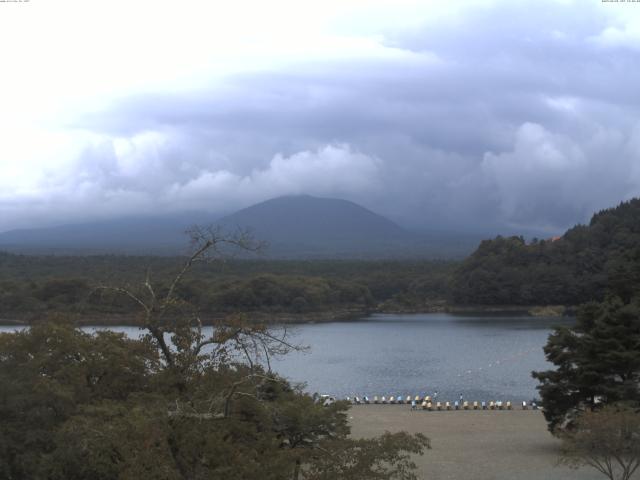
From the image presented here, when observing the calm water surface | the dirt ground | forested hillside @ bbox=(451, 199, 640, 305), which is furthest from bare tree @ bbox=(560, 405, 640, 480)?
forested hillside @ bbox=(451, 199, 640, 305)

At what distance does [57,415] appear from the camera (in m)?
12.2

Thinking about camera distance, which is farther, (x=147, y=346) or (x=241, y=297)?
(x=241, y=297)

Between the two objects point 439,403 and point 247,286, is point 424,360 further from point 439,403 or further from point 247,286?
point 247,286

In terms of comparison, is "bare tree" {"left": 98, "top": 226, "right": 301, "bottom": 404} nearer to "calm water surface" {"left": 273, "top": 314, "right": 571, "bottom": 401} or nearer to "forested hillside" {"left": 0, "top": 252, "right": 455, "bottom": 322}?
"calm water surface" {"left": 273, "top": 314, "right": 571, "bottom": 401}

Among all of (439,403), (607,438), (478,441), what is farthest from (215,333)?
(439,403)

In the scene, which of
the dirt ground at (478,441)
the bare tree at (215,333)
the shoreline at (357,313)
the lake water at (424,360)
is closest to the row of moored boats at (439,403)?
the dirt ground at (478,441)

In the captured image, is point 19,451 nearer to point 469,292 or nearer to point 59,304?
point 59,304

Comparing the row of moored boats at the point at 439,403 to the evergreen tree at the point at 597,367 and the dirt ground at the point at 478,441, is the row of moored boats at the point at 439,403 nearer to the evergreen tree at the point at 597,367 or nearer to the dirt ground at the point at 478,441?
the dirt ground at the point at 478,441

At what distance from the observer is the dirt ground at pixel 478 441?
16.7 meters

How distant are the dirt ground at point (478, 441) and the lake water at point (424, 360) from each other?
3328 millimetres

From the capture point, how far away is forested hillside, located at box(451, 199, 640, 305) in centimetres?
8000

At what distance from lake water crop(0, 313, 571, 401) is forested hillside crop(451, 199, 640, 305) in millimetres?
15527

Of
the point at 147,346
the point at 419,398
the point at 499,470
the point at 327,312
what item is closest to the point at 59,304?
the point at 327,312

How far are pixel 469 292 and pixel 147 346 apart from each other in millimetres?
75221
